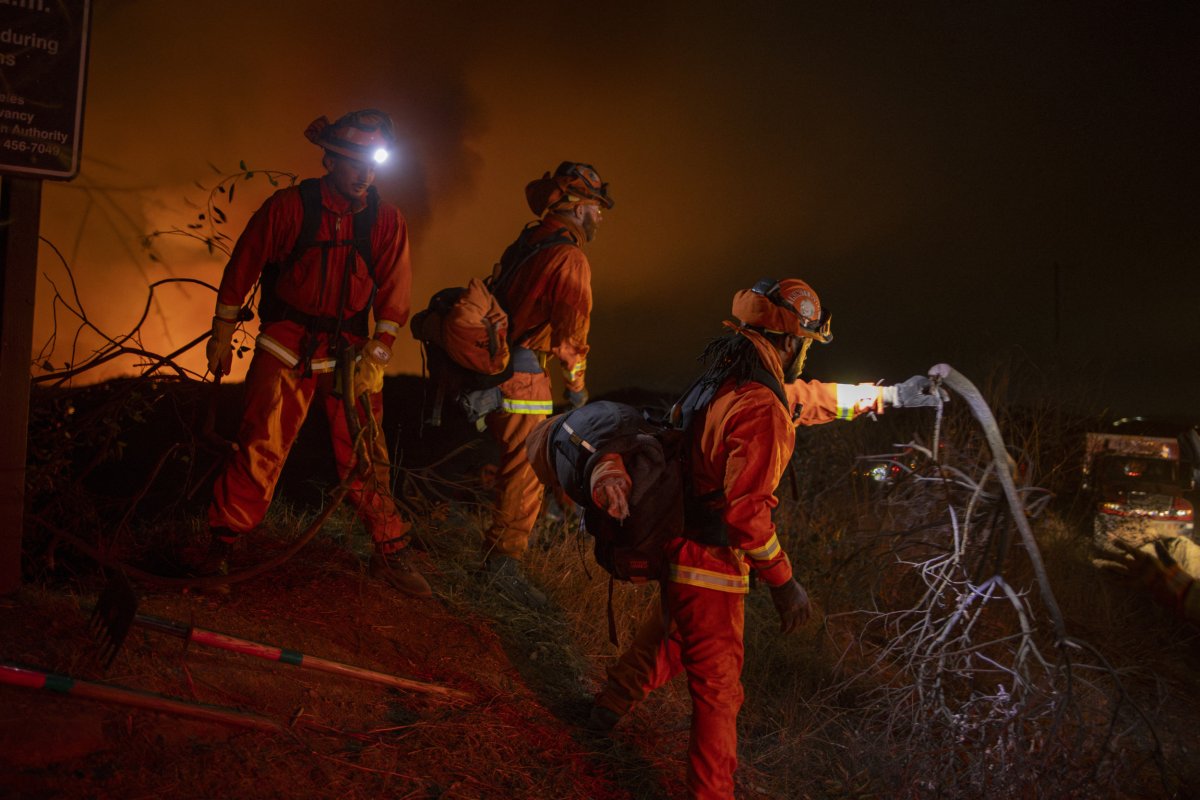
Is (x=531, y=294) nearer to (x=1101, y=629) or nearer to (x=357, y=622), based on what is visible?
(x=357, y=622)

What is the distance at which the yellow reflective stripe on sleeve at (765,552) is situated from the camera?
124 inches

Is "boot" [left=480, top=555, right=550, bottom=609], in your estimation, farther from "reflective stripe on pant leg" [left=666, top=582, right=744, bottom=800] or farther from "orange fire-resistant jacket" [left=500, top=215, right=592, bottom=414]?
"reflective stripe on pant leg" [left=666, top=582, right=744, bottom=800]

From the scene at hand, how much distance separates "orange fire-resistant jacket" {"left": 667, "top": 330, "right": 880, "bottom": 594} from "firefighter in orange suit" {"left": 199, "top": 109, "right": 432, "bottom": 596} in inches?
65.7

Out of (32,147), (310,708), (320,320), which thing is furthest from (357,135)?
(310,708)

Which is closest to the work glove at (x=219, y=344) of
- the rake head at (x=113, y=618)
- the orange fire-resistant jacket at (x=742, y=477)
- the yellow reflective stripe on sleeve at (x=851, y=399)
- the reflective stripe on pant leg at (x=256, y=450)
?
the reflective stripe on pant leg at (x=256, y=450)

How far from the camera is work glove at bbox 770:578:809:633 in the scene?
3.32 meters

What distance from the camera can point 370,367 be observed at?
417cm

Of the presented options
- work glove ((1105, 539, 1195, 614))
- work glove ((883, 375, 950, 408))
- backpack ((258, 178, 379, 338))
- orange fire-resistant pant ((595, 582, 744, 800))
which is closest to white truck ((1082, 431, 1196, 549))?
work glove ((1105, 539, 1195, 614))

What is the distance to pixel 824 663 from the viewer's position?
222 inches

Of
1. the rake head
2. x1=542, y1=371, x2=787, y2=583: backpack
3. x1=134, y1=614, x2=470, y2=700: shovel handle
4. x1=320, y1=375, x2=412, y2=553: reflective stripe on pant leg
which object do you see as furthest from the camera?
x1=320, y1=375, x2=412, y2=553: reflective stripe on pant leg

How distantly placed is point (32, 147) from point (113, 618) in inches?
71.0

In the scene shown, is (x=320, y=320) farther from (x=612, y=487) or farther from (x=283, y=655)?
(x=612, y=487)

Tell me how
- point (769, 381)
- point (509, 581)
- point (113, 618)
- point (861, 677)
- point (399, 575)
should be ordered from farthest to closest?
1. point (861, 677)
2. point (509, 581)
3. point (399, 575)
4. point (769, 381)
5. point (113, 618)

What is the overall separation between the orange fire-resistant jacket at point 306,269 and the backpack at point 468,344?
0.36m
